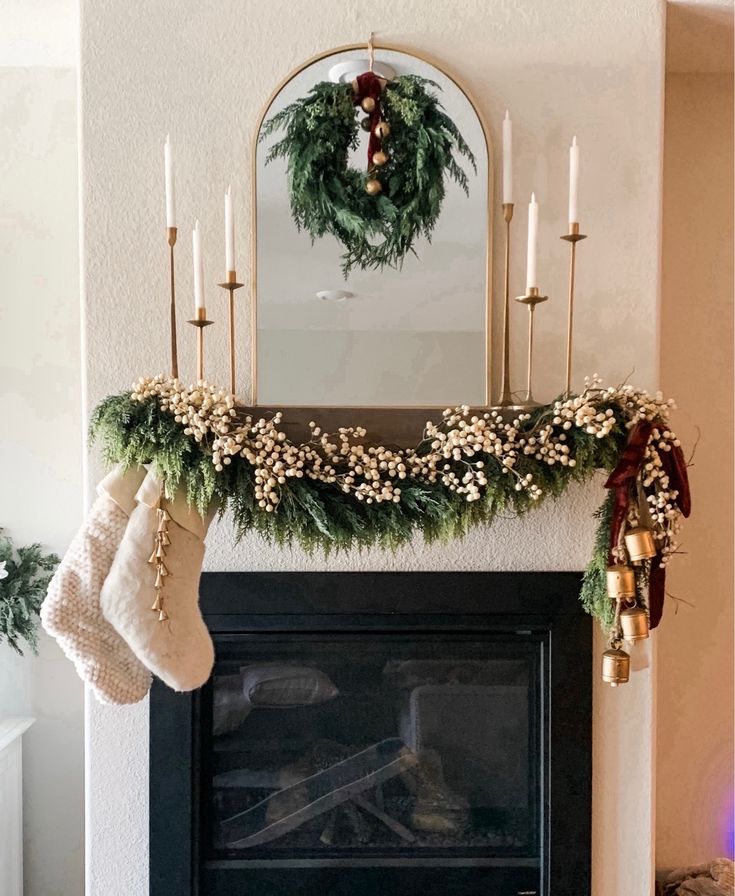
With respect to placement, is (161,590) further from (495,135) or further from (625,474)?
(495,135)

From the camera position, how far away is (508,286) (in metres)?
1.43

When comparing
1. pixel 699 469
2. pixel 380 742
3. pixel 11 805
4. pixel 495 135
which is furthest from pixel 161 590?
pixel 699 469

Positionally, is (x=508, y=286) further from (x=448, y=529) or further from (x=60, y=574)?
(x=60, y=574)

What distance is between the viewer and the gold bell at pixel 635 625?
46.3 inches

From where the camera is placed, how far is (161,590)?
121 centimetres

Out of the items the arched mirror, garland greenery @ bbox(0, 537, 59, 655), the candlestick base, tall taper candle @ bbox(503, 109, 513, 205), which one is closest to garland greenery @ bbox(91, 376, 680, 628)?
the arched mirror

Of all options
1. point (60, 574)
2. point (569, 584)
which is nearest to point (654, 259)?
point (569, 584)

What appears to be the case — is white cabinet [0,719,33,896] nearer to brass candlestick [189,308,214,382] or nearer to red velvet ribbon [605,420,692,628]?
brass candlestick [189,308,214,382]

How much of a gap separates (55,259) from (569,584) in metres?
1.44

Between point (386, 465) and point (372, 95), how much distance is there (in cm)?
71

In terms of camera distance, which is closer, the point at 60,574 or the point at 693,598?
the point at 60,574

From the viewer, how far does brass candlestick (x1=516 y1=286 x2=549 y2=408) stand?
1293 mm

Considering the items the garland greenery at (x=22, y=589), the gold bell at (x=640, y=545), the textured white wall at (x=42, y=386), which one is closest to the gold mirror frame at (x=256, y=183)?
the gold bell at (x=640, y=545)

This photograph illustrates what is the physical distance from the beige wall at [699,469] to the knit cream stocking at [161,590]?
1122mm
